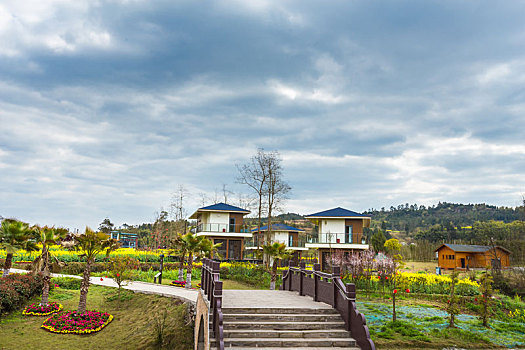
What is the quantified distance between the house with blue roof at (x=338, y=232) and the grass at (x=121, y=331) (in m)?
20.4

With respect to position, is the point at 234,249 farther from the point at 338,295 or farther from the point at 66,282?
the point at 338,295

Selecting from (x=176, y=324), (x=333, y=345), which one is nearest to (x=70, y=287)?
(x=176, y=324)

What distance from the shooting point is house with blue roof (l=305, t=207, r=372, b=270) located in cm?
3494

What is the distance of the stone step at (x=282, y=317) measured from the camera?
9194 millimetres

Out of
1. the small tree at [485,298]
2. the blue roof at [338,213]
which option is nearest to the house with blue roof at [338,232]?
the blue roof at [338,213]

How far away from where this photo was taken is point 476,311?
16.2m

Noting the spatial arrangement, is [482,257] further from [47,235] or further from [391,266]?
[47,235]

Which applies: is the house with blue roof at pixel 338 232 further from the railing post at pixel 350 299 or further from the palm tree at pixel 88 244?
the railing post at pixel 350 299

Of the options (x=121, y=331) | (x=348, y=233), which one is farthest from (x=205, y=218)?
(x=121, y=331)

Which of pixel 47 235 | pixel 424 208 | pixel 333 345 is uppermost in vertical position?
pixel 424 208

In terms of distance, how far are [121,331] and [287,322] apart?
901cm

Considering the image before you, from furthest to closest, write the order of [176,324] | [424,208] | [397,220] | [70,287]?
[424,208]
[397,220]
[70,287]
[176,324]

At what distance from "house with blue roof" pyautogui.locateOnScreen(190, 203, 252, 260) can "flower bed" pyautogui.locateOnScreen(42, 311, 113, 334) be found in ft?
75.4

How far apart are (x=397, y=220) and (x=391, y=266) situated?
105 m
